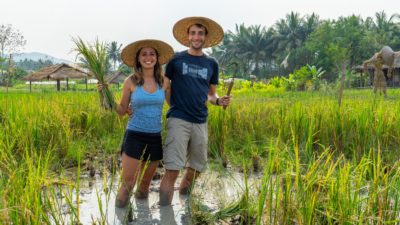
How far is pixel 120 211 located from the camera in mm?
2469

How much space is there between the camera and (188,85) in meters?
2.72

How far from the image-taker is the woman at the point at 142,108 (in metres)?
2.53

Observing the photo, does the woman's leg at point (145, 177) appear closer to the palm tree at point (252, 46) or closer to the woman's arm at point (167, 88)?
the woman's arm at point (167, 88)

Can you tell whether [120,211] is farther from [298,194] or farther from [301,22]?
[301,22]

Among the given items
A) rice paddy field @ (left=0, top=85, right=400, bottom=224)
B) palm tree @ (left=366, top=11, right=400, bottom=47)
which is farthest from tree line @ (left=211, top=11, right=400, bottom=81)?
rice paddy field @ (left=0, top=85, right=400, bottom=224)

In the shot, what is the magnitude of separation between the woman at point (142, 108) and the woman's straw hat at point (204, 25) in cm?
26

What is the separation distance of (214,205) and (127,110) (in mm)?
865

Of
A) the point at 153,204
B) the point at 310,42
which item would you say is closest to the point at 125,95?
the point at 153,204

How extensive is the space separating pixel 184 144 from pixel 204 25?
872 mm

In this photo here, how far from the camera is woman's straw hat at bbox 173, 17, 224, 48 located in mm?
2832

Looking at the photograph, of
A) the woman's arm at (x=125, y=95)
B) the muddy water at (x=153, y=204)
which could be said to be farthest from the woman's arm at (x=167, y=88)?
the muddy water at (x=153, y=204)

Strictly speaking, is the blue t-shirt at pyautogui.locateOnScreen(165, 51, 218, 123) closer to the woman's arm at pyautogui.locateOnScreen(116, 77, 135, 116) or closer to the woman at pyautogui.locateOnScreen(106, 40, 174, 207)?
the woman at pyautogui.locateOnScreen(106, 40, 174, 207)

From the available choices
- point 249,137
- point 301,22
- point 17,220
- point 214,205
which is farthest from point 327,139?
point 301,22

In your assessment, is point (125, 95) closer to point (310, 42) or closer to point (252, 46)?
point (310, 42)
